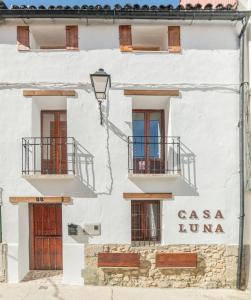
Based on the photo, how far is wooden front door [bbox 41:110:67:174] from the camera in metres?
8.29

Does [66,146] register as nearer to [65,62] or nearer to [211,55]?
[65,62]

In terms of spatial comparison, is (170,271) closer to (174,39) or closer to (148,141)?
(148,141)

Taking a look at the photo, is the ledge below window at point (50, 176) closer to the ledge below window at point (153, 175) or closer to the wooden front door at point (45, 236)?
the wooden front door at point (45, 236)

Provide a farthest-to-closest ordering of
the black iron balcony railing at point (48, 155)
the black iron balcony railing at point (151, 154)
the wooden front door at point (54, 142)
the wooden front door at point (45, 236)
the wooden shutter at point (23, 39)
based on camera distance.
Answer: the wooden front door at point (45, 236)
the wooden front door at point (54, 142)
the black iron balcony railing at point (151, 154)
the wooden shutter at point (23, 39)
the black iron balcony railing at point (48, 155)

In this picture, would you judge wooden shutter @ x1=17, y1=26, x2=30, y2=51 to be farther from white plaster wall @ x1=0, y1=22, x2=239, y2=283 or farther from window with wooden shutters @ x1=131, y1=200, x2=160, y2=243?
window with wooden shutters @ x1=131, y1=200, x2=160, y2=243

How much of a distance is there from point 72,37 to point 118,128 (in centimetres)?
268

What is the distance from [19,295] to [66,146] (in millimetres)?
3705

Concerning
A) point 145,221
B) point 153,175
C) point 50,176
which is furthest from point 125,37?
point 145,221

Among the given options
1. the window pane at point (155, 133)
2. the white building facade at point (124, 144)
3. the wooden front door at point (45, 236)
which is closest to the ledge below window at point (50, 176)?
the white building facade at point (124, 144)

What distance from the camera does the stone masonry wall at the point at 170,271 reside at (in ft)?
25.2

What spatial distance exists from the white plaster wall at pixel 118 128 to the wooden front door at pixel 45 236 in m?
0.55

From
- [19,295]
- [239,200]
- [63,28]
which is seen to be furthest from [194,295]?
[63,28]

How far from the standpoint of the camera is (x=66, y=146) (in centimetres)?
812

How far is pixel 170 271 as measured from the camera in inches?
304
